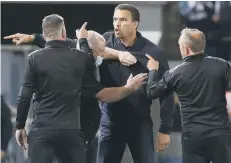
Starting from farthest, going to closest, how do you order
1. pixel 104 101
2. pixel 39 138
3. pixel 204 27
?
pixel 204 27 < pixel 104 101 < pixel 39 138

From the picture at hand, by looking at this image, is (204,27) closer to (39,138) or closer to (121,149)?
(121,149)

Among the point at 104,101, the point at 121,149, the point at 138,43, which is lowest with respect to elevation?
the point at 121,149

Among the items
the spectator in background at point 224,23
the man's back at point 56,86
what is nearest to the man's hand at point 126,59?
the man's back at point 56,86

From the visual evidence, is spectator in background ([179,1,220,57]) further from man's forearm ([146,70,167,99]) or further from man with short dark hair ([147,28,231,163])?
man with short dark hair ([147,28,231,163])

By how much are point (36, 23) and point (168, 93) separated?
5.49 metres

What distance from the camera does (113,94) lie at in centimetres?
543

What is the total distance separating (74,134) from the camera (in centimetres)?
510

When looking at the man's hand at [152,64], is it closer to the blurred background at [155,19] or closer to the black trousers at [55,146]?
the black trousers at [55,146]

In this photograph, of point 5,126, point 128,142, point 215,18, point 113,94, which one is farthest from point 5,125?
point 215,18

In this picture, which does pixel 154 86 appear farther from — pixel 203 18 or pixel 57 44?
pixel 203 18

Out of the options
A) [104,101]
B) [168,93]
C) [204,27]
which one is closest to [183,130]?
[168,93]

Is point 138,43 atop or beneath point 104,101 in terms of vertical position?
atop

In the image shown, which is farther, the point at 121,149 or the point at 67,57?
the point at 121,149

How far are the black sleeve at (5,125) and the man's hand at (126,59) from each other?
116 inches
